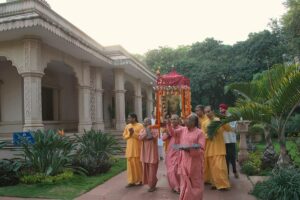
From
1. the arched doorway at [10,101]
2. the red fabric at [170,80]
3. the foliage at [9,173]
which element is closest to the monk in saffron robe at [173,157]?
the red fabric at [170,80]

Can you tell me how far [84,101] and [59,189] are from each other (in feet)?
22.9

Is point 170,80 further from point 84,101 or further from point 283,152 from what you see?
point 84,101

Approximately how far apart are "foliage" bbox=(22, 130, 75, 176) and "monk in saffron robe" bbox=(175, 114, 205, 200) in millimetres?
3730

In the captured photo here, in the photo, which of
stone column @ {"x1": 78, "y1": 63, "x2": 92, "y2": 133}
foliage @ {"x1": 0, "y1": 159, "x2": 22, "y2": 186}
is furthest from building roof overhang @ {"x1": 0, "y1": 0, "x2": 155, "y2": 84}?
foliage @ {"x1": 0, "y1": 159, "x2": 22, "y2": 186}

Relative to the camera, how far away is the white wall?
1274 centimetres

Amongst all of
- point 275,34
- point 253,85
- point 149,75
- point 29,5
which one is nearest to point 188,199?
point 253,85

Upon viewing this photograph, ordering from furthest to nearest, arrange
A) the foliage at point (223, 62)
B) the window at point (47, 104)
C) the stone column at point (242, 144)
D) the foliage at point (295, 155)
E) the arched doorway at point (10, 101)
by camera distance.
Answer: the foliage at point (223, 62) → the window at point (47, 104) → the arched doorway at point (10, 101) → the stone column at point (242, 144) → the foliage at point (295, 155)

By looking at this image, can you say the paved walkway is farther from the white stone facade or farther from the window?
the window

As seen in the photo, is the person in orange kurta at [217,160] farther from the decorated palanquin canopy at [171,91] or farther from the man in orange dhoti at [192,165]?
the decorated palanquin canopy at [171,91]

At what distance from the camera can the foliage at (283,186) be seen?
480cm

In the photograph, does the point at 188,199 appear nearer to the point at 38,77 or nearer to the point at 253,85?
the point at 253,85

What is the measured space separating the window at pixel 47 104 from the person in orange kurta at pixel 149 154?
8.87m

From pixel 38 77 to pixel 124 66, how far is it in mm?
5943

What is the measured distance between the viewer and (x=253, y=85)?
265 inches
